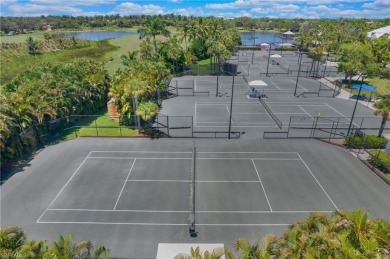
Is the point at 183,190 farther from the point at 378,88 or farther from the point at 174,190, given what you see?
the point at 378,88

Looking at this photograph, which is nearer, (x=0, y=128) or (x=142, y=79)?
(x=0, y=128)

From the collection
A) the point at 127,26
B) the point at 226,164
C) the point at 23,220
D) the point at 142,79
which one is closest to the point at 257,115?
the point at 226,164

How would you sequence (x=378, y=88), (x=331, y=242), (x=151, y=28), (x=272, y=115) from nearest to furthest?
(x=331, y=242) → (x=272, y=115) → (x=378, y=88) → (x=151, y=28)

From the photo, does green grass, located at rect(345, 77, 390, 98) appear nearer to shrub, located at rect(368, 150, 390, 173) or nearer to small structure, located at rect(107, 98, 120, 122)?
shrub, located at rect(368, 150, 390, 173)

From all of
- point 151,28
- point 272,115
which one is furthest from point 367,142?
point 151,28

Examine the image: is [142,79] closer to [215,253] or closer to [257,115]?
[257,115]

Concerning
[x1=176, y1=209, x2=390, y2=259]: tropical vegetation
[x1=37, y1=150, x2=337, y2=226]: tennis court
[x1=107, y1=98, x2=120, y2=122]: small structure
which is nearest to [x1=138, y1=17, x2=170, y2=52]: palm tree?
[x1=107, y1=98, x2=120, y2=122]: small structure
